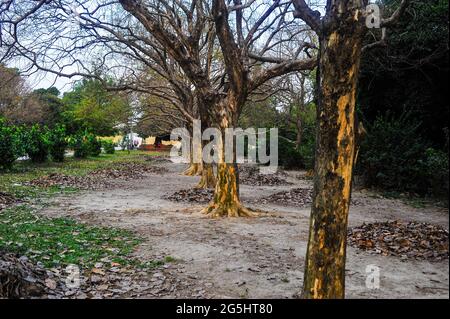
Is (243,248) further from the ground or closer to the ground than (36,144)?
closer to the ground

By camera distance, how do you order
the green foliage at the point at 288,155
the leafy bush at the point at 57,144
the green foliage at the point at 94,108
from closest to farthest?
the green foliage at the point at 94,108 → the leafy bush at the point at 57,144 → the green foliage at the point at 288,155

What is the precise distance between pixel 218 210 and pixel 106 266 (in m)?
4.33

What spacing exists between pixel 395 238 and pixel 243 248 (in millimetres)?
2545

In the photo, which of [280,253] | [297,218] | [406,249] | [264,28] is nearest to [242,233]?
[280,253]

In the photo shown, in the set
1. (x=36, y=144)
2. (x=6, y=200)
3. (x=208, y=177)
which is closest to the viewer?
(x=6, y=200)

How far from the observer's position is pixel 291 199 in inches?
486

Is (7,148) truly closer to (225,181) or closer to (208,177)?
(208,177)

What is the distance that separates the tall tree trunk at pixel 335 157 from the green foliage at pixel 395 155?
34.5ft

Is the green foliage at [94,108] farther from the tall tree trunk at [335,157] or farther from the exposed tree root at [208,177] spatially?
the tall tree trunk at [335,157]

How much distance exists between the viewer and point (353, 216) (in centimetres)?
953

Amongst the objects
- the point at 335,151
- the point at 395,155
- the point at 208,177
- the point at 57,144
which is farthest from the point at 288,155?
the point at 335,151

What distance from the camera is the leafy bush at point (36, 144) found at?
2076 cm

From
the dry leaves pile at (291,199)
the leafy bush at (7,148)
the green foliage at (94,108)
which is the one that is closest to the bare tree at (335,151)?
the dry leaves pile at (291,199)

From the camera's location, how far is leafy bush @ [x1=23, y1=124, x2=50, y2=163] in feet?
68.1
